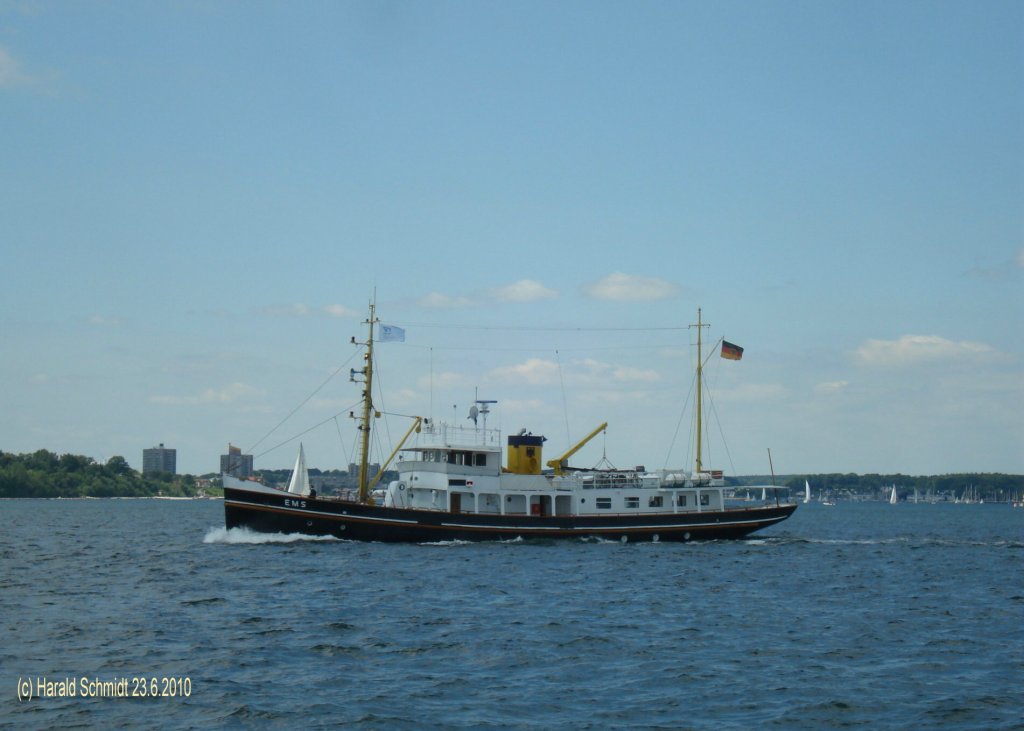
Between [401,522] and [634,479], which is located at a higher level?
[634,479]

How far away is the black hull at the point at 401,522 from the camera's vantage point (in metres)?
52.3

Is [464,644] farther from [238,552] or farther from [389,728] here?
[238,552]

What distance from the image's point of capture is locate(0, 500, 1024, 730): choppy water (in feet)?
65.9

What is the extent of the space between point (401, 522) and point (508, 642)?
26.5 metres

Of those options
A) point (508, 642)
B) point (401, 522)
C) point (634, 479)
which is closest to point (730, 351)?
point (634, 479)

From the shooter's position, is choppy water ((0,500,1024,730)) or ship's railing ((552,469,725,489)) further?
ship's railing ((552,469,725,489))

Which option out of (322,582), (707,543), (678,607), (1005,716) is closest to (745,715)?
(1005,716)

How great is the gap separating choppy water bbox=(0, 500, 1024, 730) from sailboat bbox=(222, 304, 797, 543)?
4393mm

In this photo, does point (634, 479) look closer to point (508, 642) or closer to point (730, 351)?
point (730, 351)

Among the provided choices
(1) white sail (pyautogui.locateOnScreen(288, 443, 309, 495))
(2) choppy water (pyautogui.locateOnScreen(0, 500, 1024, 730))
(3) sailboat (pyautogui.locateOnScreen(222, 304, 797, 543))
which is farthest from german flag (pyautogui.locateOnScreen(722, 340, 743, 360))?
(1) white sail (pyautogui.locateOnScreen(288, 443, 309, 495))

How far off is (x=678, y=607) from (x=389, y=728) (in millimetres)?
17422

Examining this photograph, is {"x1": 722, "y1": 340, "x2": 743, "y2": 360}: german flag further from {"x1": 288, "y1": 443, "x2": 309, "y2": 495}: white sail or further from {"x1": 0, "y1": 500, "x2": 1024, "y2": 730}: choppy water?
{"x1": 288, "y1": 443, "x2": 309, "y2": 495}: white sail

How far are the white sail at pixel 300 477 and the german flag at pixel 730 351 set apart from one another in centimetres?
A: 2717

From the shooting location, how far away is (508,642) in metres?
27.0
